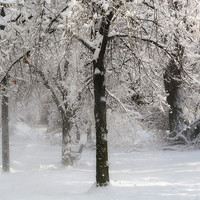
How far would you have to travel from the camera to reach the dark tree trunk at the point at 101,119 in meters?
6.73

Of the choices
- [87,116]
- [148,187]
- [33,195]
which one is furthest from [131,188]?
[87,116]

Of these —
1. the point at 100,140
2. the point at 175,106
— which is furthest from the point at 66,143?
the point at 175,106

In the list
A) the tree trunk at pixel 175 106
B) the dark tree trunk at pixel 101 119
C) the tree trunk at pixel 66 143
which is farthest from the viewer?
the tree trunk at pixel 175 106

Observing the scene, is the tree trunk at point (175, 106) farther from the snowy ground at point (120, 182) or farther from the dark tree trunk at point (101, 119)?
the dark tree trunk at point (101, 119)

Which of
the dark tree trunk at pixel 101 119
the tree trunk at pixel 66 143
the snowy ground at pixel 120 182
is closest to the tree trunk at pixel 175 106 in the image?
the snowy ground at pixel 120 182

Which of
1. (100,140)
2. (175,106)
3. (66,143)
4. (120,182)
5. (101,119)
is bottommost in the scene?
(120,182)

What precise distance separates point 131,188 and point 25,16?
515 cm

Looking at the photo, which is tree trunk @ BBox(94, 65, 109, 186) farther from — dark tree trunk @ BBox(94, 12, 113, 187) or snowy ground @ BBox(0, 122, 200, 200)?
snowy ground @ BBox(0, 122, 200, 200)

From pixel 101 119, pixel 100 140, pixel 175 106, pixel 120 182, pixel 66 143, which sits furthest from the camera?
pixel 175 106

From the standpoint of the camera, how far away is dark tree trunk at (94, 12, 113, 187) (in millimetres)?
6730

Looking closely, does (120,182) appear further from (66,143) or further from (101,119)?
(66,143)

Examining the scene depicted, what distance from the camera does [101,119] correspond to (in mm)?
6844

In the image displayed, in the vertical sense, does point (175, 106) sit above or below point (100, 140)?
above

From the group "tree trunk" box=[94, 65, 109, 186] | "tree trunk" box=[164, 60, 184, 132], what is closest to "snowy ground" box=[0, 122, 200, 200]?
"tree trunk" box=[94, 65, 109, 186]
